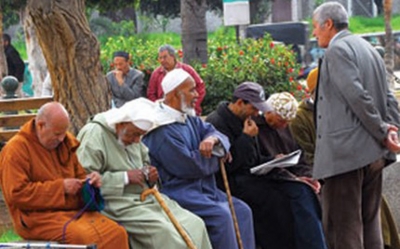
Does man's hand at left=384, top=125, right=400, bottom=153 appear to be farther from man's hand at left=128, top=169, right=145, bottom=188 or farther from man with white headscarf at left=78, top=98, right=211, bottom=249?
man's hand at left=128, top=169, right=145, bottom=188

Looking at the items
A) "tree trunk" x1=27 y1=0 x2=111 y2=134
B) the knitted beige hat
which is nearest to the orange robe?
the knitted beige hat

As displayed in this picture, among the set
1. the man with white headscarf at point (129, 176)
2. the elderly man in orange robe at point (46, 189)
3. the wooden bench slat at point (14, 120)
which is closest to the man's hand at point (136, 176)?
the man with white headscarf at point (129, 176)

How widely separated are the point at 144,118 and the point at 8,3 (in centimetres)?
1492

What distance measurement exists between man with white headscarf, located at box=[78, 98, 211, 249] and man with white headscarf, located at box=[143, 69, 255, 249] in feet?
1.11

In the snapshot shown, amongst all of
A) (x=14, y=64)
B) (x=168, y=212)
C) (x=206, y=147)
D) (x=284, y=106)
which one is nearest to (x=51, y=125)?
(x=168, y=212)

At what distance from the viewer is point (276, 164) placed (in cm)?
881

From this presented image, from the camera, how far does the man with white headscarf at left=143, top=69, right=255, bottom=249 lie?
8.13 m

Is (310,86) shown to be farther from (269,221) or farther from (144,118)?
(144,118)

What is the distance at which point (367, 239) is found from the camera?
8672 mm

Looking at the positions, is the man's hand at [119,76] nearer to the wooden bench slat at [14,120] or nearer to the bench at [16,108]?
the bench at [16,108]

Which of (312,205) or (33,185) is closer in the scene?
(33,185)

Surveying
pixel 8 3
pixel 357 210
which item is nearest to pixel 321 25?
pixel 357 210

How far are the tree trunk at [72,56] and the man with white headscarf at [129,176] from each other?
6.89ft

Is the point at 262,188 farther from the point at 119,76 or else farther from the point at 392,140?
the point at 119,76
